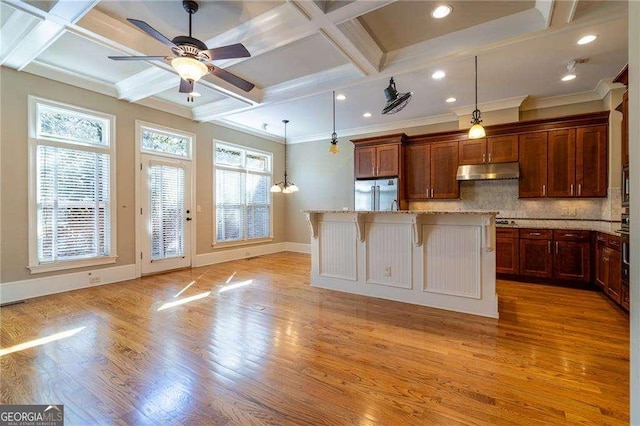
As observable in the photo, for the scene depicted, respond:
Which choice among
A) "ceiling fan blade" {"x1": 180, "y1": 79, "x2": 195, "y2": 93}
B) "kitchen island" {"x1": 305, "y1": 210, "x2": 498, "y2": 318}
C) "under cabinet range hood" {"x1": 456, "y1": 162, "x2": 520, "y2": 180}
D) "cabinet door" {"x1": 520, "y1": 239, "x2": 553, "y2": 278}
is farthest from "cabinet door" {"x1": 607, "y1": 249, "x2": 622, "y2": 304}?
"ceiling fan blade" {"x1": 180, "y1": 79, "x2": 195, "y2": 93}

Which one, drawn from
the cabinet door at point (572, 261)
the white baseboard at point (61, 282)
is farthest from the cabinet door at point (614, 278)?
the white baseboard at point (61, 282)

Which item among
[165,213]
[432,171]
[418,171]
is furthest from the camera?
[418,171]

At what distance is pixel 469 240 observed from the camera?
3.36 meters

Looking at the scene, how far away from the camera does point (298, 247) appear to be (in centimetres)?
793

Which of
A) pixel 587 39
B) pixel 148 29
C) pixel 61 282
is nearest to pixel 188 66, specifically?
pixel 148 29

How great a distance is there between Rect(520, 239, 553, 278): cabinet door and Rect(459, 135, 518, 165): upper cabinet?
145cm

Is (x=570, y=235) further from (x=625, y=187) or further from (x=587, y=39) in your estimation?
(x=587, y=39)

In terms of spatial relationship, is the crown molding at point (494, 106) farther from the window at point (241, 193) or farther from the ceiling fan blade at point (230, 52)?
the window at point (241, 193)

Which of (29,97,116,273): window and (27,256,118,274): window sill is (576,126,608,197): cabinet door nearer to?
(29,97,116,273): window

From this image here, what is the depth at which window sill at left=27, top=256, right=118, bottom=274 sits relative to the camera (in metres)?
3.99

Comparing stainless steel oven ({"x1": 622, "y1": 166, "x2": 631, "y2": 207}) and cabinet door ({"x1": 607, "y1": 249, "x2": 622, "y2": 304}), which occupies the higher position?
stainless steel oven ({"x1": 622, "y1": 166, "x2": 631, "y2": 207})

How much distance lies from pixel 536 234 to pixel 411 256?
242cm

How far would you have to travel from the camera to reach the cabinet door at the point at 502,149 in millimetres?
4992

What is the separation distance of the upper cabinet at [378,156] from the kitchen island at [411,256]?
234cm
